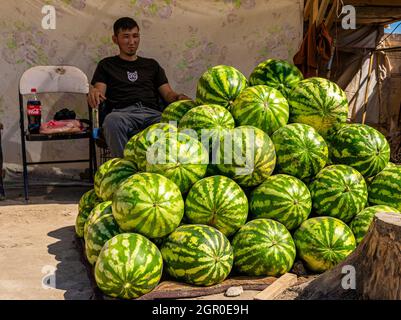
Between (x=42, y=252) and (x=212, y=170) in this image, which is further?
(x=42, y=252)

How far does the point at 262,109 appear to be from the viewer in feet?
11.0

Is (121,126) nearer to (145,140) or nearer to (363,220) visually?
(145,140)

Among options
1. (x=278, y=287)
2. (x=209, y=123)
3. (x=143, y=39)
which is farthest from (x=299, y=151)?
(x=143, y=39)

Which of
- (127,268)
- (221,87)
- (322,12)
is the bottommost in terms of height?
(127,268)

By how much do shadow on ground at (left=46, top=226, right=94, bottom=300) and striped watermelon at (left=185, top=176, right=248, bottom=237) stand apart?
772mm

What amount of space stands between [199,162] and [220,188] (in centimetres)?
23

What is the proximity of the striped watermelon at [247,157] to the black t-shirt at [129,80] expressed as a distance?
2665 millimetres

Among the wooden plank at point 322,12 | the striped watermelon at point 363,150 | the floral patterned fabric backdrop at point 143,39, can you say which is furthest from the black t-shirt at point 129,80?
the striped watermelon at point 363,150

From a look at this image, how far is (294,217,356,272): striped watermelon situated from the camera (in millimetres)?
3020

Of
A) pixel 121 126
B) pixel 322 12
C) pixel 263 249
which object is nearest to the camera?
pixel 263 249

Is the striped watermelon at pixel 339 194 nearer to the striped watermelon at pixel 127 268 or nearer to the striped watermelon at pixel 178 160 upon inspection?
the striped watermelon at pixel 178 160

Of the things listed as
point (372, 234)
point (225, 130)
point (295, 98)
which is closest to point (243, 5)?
point (295, 98)

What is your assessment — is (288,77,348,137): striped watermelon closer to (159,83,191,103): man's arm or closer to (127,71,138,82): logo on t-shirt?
(159,83,191,103): man's arm

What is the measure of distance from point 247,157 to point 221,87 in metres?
0.71
